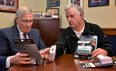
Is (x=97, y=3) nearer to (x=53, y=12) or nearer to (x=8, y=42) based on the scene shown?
(x=53, y=12)

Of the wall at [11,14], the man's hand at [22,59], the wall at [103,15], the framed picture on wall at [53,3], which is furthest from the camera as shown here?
the framed picture on wall at [53,3]

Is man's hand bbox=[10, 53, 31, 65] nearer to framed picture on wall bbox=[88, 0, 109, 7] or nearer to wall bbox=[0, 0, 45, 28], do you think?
wall bbox=[0, 0, 45, 28]

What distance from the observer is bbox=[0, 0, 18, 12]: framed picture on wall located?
3.76 meters

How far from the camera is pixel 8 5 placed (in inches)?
154

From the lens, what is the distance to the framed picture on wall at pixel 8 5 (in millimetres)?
3763

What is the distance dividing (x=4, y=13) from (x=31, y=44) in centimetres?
255

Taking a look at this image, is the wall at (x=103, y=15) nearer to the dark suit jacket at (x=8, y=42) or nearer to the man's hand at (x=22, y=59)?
the dark suit jacket at (x=8, y=42)

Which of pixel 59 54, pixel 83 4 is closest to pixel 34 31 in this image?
pixel 59 54

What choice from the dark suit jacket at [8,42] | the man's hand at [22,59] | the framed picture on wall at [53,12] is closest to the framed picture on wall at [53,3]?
the framed picture on wall at [53,12]

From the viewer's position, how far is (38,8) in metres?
4.74

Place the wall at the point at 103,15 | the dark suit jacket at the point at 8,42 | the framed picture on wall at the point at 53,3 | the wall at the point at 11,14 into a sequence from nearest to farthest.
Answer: the dark suit jacket at the point at 8,42 → the wall at the point at 103,15 → the wall at the point at 11,14 → the framed picture on wall at the point at 53,3

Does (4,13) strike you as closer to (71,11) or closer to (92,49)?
(71,11)

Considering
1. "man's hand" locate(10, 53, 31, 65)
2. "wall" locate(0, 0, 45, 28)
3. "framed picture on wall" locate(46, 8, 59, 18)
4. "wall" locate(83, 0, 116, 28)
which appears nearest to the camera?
"man's hand" locate(10, 53, 31, 65)

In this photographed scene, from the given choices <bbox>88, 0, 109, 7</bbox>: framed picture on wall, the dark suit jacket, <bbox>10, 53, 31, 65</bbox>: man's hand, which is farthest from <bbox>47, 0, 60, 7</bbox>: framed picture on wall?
<bbox>10, 53, 31, 65</bbox>: man's hand
